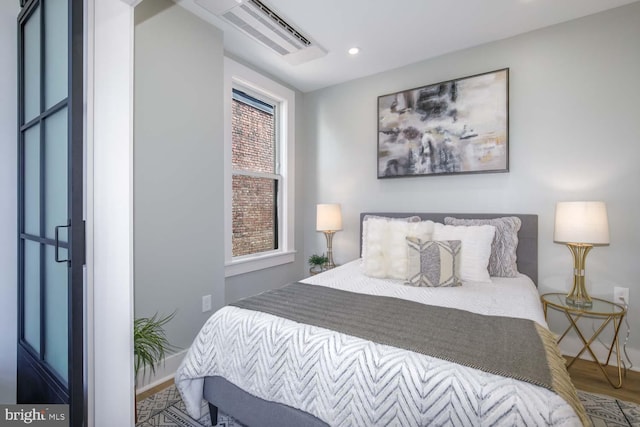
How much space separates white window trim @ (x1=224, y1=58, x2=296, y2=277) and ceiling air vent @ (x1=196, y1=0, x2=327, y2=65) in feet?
1.43

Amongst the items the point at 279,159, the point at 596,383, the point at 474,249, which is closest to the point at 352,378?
the point at 474,249

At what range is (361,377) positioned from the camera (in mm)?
1107

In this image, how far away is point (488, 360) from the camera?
1.03 meters

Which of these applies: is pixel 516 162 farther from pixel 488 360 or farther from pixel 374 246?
pixel 488 360

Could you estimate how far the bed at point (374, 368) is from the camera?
36.6 inches

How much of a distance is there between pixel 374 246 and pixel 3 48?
2.65 metres

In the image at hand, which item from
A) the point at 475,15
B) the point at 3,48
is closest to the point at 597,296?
the point at 475,15

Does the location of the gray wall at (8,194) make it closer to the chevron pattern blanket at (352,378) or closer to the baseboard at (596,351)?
the chevron pattern blanket at (352,378)

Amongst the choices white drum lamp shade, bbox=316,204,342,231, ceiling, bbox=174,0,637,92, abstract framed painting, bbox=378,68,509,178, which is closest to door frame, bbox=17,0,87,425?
ceiling, bbox=174,0,637,92

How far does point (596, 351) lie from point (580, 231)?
1024 millimetres

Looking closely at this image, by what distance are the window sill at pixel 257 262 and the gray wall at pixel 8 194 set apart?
4.51 ft

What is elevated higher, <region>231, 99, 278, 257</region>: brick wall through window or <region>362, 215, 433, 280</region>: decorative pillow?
<region>231, 99, 278, 257</region>: brick wall through window

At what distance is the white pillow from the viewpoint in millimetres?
2143

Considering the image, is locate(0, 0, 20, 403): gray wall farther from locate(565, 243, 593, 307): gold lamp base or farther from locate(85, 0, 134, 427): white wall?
locate(565, 243, 593, 307): gold lamp base
